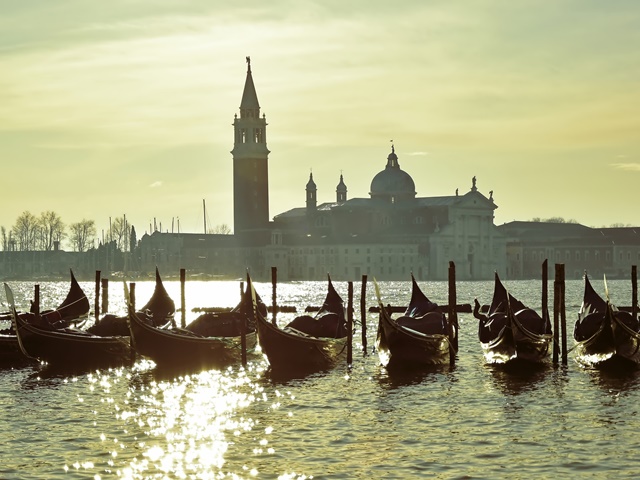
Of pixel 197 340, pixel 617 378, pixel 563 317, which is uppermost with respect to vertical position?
pixel 563 317

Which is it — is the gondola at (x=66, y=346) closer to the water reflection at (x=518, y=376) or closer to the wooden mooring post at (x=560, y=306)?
the water reflection at (x=518, y=376)

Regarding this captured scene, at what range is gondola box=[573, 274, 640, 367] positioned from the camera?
29.8 meters

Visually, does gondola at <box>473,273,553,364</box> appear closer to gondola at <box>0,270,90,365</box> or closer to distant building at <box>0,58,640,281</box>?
gondola at <box>0,270,90,365</box>

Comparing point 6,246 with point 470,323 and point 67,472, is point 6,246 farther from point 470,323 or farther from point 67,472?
point 67,472

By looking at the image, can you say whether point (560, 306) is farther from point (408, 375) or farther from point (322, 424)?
point (322, 424)

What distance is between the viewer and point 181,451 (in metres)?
19.8

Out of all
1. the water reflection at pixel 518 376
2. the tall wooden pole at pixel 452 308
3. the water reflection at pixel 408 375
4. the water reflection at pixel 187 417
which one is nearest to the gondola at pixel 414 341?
the tall wooden pole at pixel 452 308

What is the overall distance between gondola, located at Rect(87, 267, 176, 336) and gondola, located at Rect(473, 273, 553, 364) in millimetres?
9383

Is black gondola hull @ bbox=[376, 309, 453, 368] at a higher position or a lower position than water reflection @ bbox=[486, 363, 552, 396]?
higher

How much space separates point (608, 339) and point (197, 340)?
33.7 feet

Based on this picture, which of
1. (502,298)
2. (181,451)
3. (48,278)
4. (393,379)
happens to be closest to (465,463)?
(181,451)

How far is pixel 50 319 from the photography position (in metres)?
36.1

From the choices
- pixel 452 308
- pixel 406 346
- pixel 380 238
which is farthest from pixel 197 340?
pixel 380 238

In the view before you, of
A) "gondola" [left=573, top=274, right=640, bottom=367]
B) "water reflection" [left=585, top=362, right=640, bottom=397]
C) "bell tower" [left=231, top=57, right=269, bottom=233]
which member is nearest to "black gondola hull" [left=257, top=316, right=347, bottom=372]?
"gondola" [left=573, top=274, right=640, bottom=367]
